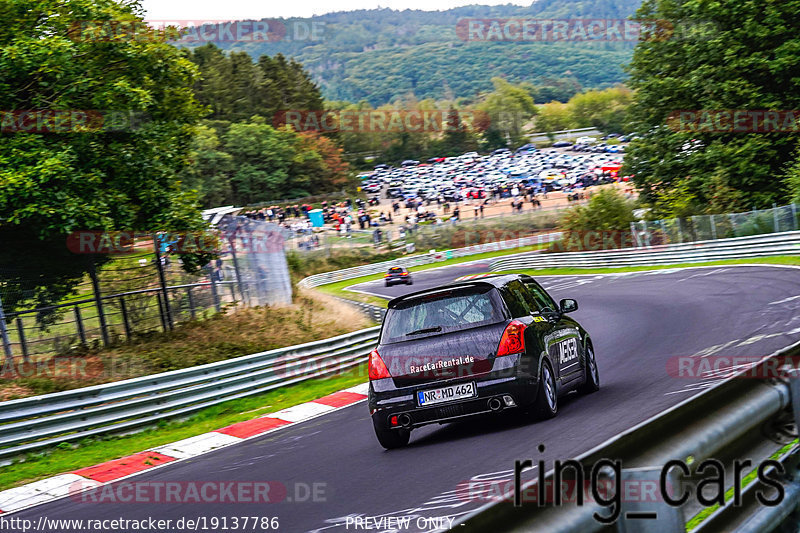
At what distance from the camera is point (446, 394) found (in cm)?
838

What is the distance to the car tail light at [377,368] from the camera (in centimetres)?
863

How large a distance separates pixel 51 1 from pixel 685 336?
14095 millimetres

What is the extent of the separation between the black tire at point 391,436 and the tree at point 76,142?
907cm

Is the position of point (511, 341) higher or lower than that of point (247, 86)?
lower

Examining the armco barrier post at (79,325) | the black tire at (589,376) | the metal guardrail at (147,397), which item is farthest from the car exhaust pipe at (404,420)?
the armco barrier post at (79,325)

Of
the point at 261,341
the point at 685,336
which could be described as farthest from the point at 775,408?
the point at 261,341

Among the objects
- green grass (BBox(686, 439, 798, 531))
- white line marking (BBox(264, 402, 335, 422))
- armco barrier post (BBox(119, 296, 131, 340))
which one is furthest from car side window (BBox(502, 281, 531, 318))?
armco barrier post (BBox(119, 296, 131, 340))

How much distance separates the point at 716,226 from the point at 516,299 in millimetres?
26674

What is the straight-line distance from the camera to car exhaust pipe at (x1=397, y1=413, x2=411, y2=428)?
848cm

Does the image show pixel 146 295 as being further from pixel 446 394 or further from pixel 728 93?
pixel 728 93
